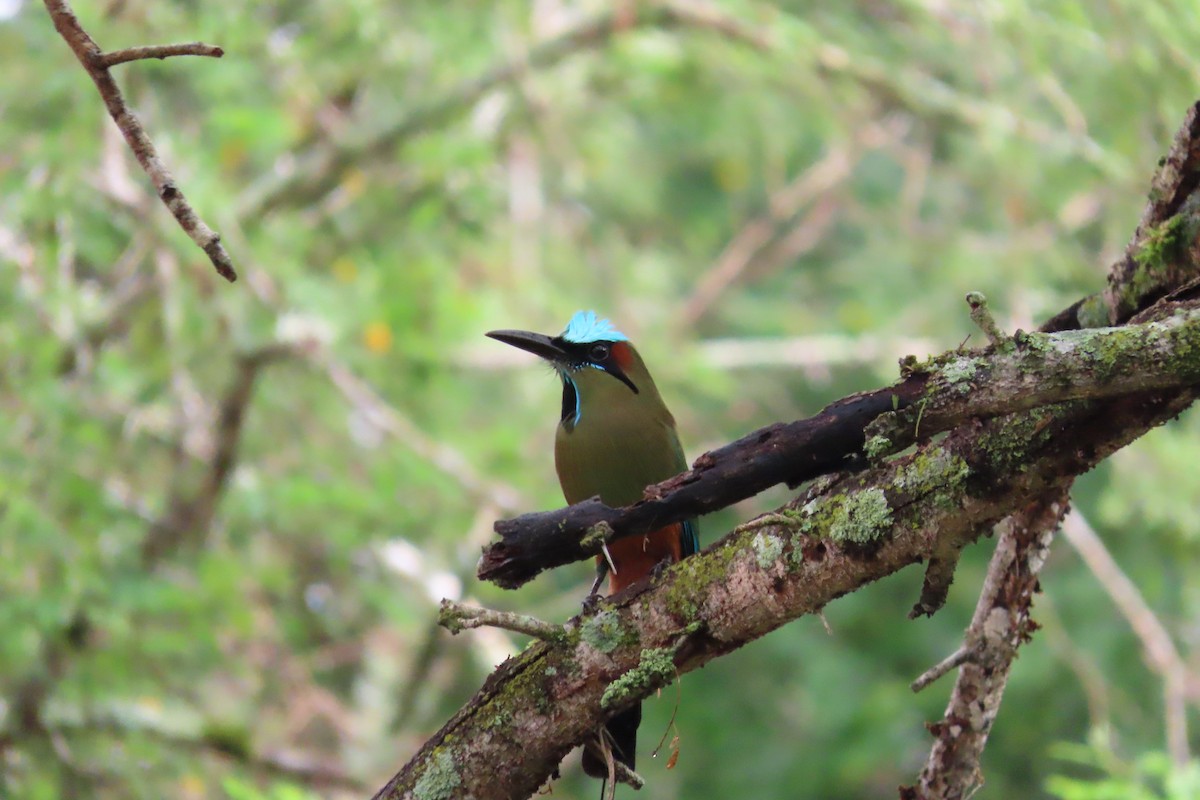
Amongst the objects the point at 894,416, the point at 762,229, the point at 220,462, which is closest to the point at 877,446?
Result: the point at 894,416

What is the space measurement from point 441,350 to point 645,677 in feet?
15.5

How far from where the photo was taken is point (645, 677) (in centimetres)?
222

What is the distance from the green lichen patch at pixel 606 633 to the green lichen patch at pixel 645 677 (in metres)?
0.05

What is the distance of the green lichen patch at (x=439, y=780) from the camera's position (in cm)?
231

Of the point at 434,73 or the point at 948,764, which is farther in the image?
the point at 434,73

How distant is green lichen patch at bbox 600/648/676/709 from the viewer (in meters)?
2.21

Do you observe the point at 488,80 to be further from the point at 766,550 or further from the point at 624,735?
the point at 766,550

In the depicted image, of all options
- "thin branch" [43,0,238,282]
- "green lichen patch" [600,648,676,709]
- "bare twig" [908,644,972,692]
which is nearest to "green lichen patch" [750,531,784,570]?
"green lichen patch" [600,648,676,709]

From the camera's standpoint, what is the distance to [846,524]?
6.90 feet

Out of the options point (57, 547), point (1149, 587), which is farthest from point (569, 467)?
point (1149, 587)

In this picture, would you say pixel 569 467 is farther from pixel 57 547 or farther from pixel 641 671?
pixel 57 547

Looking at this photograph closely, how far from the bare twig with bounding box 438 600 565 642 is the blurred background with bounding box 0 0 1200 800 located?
92.3 inches

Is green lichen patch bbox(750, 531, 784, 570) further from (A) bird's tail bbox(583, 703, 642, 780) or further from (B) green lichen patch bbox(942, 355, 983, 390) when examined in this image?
(A) bird's tail bbox(583, 703, 642, 780)

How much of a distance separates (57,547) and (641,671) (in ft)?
11.2
